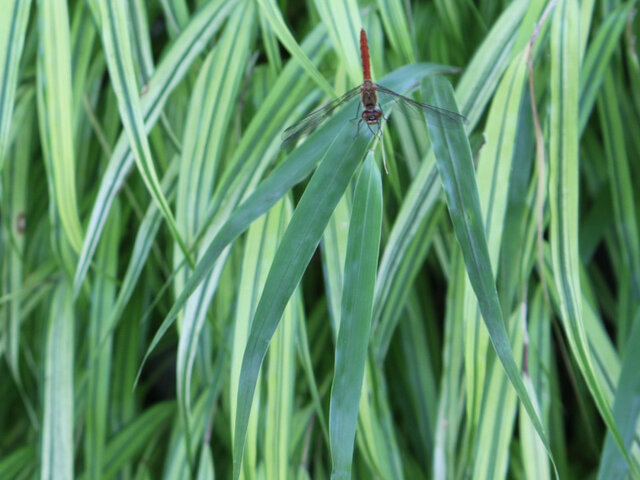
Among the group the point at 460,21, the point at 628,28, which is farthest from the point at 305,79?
the point at 628,28

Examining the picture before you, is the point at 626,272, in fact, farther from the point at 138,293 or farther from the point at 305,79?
the point at 138,293

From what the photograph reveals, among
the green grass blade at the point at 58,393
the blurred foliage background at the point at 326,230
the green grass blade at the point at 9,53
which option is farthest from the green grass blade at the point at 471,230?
the green grass blade at the point at 58,393

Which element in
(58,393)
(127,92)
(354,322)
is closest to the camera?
(354,322)

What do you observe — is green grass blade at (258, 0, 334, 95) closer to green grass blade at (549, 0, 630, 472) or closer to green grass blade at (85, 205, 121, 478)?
green grass blade at (549, 0, 630, 472)

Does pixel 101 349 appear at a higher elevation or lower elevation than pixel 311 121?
lower

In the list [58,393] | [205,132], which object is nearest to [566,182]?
[205,132]

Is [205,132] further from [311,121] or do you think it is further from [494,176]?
[494,176]

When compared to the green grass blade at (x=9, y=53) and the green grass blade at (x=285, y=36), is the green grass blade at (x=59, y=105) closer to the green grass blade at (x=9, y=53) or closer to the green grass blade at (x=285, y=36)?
the green grass blade at (x=9, y=53)
